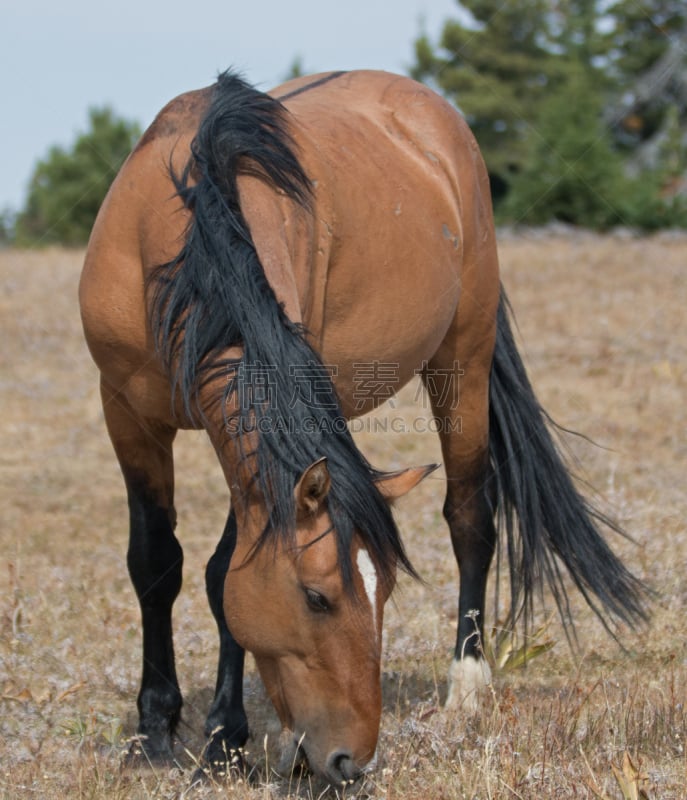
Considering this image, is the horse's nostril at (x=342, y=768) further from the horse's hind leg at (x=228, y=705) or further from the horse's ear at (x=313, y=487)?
the horse's hind leg at (x=228, y=705)

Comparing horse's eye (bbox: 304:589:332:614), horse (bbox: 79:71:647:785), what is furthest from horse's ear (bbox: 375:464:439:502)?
horse's eye (bbox: 304:589:332:614)

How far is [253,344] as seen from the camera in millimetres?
2863

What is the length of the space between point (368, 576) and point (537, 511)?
220cm

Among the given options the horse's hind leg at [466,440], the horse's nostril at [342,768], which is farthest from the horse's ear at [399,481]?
the horse's hind leg at [466,440]

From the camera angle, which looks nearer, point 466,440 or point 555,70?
point 466,440

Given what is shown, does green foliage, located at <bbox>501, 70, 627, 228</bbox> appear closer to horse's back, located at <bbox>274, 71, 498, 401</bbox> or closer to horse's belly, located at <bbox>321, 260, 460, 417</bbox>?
horse's back, located at <bbox>274, 71, 498, 401</bbox>

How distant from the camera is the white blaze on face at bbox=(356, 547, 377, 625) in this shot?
105 inches

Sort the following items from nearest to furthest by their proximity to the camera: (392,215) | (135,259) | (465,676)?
(135,259)
(392,215)
(465,676)

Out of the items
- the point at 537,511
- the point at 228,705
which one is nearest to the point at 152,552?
the point at 228,705

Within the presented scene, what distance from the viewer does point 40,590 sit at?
17.3 ft

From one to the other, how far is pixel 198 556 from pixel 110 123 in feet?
115

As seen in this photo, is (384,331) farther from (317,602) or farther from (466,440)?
(317,602)

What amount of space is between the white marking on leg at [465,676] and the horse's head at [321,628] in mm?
1580

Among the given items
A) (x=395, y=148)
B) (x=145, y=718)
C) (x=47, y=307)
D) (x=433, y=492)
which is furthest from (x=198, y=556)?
(x=47, y=307)
